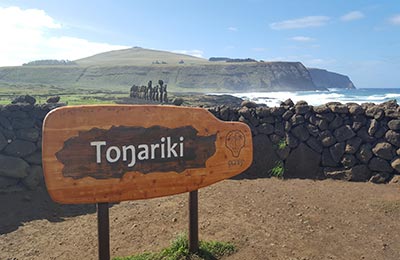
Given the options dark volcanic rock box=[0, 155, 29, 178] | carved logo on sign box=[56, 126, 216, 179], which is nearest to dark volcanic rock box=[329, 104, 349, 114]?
carved logo on sign box=[56, 126, 216, 179]

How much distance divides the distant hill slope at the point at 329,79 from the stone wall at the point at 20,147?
160 metres

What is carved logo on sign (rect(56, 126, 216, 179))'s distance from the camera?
2.97 meters

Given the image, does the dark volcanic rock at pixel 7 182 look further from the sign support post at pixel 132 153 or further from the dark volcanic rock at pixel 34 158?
the sign support post at pixel 132 153

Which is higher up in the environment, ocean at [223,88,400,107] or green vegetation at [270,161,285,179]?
ocean at [223,88,400,107]

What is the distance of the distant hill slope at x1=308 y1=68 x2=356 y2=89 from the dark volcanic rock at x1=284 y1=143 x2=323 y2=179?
15719 cm

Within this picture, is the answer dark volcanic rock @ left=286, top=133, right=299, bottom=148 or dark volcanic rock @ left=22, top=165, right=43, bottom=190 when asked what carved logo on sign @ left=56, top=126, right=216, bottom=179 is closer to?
dark volcanic rock @ left=22, top=165, right=43, bottom=190

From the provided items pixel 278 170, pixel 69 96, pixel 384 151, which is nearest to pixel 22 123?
pixel 278 170

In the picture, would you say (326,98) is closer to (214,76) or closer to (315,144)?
(315,144)

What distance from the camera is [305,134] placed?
754 centimetres

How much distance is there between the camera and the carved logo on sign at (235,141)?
3730mm

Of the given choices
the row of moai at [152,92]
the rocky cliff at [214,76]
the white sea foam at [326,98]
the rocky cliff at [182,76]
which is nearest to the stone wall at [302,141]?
the row of moai at [152,92]

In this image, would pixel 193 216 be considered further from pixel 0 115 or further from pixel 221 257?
pixel 0 115

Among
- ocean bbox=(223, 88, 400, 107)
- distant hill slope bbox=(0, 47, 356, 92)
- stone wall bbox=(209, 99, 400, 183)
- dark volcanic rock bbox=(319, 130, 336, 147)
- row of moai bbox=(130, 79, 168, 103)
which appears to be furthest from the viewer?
distant hill slope bbox=(0, 47, 356, 92)

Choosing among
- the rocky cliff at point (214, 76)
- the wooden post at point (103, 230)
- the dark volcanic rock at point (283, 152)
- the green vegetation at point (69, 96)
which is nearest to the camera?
the wooden post at point (103, 230)
